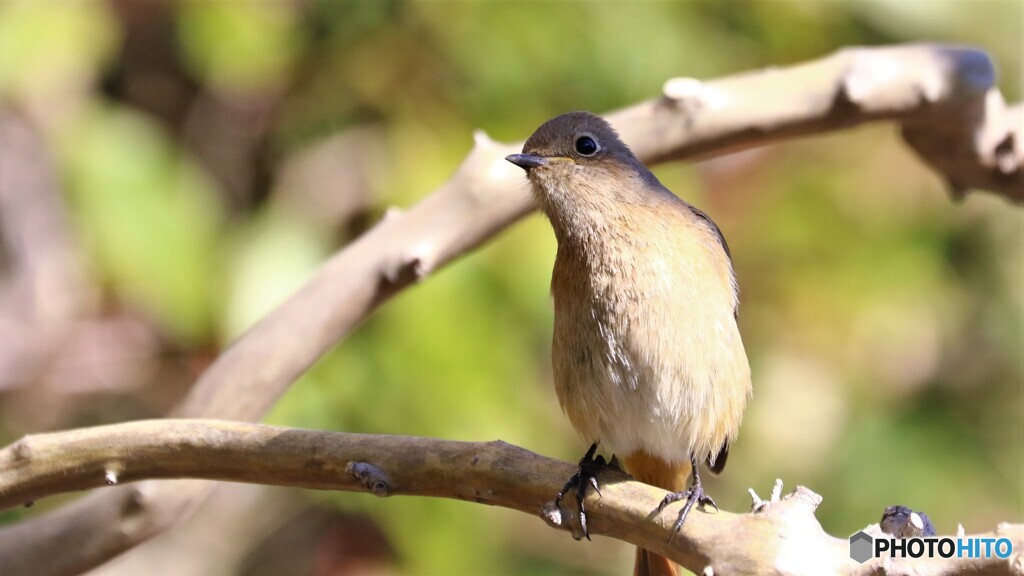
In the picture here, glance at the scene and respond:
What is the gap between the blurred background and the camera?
525 cm

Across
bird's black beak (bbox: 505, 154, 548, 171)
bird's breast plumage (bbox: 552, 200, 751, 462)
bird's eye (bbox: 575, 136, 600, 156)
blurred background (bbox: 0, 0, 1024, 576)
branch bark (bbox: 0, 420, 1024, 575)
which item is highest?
blurred background (bbox: 0, 0, 1024, 576)

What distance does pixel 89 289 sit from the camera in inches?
218

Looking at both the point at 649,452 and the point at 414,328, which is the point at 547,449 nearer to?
the point at 414,328

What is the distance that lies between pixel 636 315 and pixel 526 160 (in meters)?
0.61

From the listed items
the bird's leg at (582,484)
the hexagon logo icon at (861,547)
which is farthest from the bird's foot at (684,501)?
the hexagon logo icon at (861,547)

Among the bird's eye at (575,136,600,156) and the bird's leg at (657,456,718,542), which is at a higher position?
the bird's eye at (575,136,600,156)

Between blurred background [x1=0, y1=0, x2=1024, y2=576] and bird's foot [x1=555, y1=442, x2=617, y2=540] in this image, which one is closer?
bird's foot [x1=555, y1=442, x2=617, y2=540]

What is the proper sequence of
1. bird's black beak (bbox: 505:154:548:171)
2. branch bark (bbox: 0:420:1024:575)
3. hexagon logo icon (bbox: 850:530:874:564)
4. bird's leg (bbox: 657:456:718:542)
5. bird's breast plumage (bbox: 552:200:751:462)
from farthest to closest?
bird's black beak (bbox: 505:154:548:171)
bird's breast plumage (bbox: 552:200:751:462)
branch bark (bbox: 0:420:1024:575)
bird's leg (bbox: 657:456:718:542)
hexagon logo icon (bbox: 850:530:874:564)

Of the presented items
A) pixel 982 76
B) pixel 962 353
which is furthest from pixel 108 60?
pixel 962 353

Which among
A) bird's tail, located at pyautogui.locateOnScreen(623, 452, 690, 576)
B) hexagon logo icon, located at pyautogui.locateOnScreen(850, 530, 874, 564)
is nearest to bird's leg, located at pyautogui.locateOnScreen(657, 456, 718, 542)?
hexagon logo icon, located at pyautogui.locateOnScreen(850, 530, 874, 564)

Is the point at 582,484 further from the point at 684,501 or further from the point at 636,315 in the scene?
the point at 636,315

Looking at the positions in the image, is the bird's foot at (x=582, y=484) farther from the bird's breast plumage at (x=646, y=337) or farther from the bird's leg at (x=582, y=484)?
the bird's breast plumage at (x=646, y=337)

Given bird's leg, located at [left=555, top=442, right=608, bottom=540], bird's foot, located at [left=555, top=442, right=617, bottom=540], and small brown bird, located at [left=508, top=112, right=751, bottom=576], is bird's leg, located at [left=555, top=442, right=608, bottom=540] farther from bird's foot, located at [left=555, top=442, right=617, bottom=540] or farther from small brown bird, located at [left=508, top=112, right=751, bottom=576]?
small brown bird, located at [left=508, top=112, right=751, bottom=576]

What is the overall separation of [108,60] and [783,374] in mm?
3909
